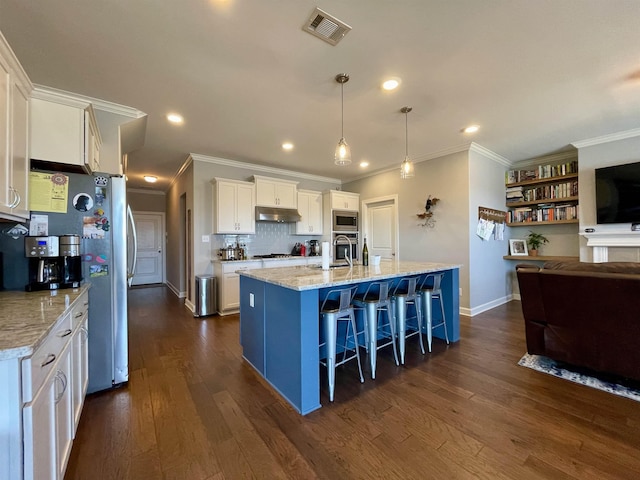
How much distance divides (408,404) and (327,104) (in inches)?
114

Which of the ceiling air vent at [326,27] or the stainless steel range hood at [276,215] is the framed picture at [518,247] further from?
the ceiling air vent at [326,27]

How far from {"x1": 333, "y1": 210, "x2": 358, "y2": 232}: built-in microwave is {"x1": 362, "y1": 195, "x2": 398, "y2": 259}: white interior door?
244 millimetres

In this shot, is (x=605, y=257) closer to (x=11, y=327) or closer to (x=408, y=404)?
(x=408, y=404)

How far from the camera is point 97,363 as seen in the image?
2.19 m

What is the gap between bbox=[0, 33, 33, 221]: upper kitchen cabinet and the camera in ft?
5.14

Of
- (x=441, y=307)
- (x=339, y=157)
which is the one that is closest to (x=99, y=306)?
(x=339, y=157)

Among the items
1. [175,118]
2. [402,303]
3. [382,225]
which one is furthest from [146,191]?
[402,303]

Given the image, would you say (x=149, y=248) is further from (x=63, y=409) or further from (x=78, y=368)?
(x=63, y=409)

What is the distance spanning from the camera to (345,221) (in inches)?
237

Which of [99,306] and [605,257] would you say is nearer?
[99,306]

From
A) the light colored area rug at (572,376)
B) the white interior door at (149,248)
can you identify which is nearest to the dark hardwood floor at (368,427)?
the light colored area rug at (572,376)

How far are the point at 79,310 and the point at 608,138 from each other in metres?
6.42

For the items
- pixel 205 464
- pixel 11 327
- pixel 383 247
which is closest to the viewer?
pixel 11 327

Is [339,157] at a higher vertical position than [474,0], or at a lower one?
lower
